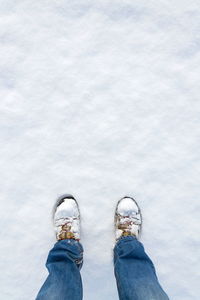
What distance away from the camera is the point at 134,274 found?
110cm

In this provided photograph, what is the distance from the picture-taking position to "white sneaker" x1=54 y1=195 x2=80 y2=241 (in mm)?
1310

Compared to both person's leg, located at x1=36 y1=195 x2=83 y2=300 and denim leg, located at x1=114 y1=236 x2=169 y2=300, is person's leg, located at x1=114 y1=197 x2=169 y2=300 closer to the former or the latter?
A: denim leg, located at x1=114 y1=236 x2=169 y2=300

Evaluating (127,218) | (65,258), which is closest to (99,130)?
(127,218)

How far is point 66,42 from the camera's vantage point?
53.7 inches

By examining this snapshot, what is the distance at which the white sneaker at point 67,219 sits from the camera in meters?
1.31

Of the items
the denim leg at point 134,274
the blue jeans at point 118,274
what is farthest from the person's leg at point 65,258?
the denim leg at point 134,274

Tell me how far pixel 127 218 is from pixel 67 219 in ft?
0.83

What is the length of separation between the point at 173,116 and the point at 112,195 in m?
0.43

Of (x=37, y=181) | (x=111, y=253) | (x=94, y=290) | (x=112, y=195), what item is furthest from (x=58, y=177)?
(x=94, y=290)

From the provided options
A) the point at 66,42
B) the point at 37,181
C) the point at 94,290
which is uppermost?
the point at 66,42

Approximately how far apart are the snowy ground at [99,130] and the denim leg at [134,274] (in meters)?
0.16

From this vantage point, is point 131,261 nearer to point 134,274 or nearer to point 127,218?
point 134,274

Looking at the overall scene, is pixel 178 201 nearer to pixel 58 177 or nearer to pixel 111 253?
pixel 111 253

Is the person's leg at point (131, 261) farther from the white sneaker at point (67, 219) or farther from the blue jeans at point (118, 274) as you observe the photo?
the white sneaker at point (67, 219)
